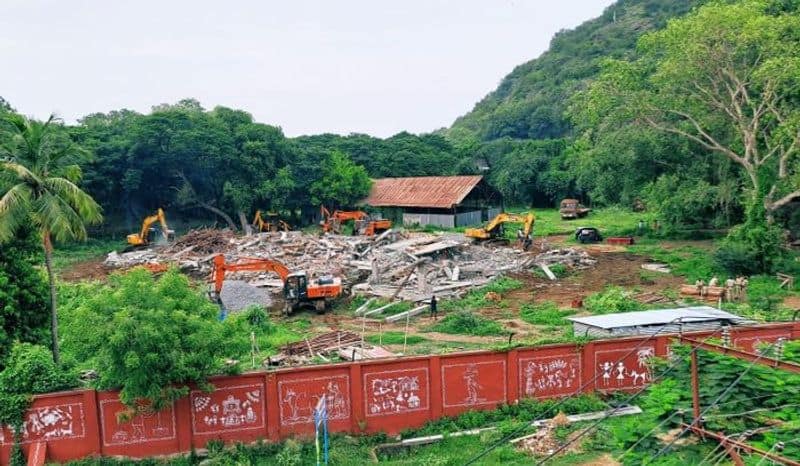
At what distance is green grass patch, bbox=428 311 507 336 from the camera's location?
23.4 m

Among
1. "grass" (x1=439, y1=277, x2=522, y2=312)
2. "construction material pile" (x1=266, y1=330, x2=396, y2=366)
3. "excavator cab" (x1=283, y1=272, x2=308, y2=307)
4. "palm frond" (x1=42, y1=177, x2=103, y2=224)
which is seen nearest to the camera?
"palm frond" (x1=42, y1=177, x2=103, y2=224)

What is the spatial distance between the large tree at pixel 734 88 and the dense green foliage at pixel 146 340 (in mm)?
27812

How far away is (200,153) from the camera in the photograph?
172ft

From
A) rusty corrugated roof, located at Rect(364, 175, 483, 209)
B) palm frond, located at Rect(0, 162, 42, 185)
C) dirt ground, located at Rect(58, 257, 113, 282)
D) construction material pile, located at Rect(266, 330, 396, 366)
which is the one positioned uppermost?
palm frond, located at Rect(0, 162, 42, 185)

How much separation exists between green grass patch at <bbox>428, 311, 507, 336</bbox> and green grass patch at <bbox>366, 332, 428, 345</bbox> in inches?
56.6

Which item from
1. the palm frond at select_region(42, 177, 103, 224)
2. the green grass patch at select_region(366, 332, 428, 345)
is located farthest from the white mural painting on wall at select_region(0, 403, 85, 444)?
the green grass patch at select_region(366, 332, 428, 345)

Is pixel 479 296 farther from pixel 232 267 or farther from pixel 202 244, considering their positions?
pixel 202 244

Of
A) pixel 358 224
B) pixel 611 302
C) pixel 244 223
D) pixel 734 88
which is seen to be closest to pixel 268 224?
pixel 244 223

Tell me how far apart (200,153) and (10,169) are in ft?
124

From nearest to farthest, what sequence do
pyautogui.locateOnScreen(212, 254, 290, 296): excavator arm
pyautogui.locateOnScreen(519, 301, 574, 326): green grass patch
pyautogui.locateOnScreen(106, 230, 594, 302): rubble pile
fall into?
pyautogui.locateOnScreen(519, 301, 574, 326): green grass patch, pyautogui.locateOnScreen(212, 254, 290, 296): excavator arm, pyautogui.locateOnScreen(106, 230, 594, 302): rubble pile

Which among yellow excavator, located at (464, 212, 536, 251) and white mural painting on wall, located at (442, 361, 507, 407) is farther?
yellow excavator, located at (464, 212, 536, 251)

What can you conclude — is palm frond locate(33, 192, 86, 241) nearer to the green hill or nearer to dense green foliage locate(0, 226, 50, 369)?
dense green foliage locate(0, 226, 50, 369)

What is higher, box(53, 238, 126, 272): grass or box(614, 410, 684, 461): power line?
box(614, 410, 684, 461): power line

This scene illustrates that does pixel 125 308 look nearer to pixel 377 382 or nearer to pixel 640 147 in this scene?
pixel 377 382
